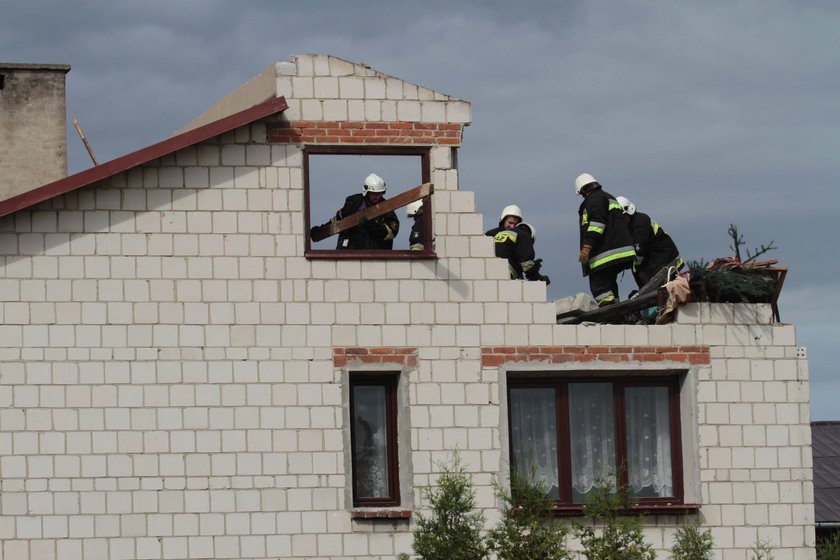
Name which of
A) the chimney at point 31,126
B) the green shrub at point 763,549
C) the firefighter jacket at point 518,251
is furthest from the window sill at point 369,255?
the chimney at point 31,126

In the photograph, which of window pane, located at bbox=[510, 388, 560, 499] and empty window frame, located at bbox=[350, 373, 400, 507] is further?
window pane, located at bbox=[510, 388, 560, 499]

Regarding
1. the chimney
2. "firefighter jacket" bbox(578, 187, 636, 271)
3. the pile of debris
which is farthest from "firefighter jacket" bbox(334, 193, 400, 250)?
the chimney

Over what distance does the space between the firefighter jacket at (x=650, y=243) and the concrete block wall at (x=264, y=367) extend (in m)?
2.09

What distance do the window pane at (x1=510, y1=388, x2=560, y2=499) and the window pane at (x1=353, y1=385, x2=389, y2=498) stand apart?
1530 millimetres

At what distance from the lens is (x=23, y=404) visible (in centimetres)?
1930

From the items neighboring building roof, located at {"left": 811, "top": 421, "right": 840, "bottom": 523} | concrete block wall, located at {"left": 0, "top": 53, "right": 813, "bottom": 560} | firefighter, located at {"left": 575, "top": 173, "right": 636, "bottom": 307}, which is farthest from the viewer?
neighboring building roof, located at {"left": 811, "top": 421, "right": 840, "bottom": 523}

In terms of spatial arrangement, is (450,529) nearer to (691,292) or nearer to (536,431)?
(536,431)

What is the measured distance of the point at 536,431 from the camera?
812 inches

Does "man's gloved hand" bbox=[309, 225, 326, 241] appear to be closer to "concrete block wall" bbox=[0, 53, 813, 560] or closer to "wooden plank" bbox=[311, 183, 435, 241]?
"wooden plank" bbox=[311, 183, 435, 241]

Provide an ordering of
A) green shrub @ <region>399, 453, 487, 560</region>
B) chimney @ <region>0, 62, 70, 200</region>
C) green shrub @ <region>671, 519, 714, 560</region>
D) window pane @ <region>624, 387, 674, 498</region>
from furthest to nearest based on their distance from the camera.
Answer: chimney @ <region>0, 62, 70, 200</region> → window pane @ <region>624, 387, 674, 498</region> → green shrub @ <region>671, 519, 714, 560</region> → green shrub @ <region>399, 453, 487, 560</region>

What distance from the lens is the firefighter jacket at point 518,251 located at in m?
22.5

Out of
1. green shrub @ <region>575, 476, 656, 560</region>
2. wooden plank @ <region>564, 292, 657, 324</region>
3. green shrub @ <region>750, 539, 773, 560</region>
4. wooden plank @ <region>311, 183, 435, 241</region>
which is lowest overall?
green shrub @ <region>750, 539, 773, 560</region>

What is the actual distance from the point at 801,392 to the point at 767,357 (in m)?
0.59

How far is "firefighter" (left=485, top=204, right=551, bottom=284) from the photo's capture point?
73.7 ft
